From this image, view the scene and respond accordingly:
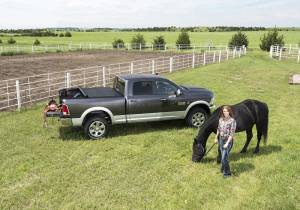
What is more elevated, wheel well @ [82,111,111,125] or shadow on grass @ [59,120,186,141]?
wheel well @ [82,111,111,125]

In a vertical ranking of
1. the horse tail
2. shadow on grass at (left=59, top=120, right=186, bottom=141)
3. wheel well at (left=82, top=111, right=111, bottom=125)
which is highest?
the horse tail

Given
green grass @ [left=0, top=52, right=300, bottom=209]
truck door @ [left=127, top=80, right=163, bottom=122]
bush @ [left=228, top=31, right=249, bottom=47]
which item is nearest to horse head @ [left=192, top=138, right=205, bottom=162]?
green grass @ [left=0, top=52, right=300, bottom=209]

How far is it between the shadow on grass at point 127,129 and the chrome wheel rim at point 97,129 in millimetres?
299

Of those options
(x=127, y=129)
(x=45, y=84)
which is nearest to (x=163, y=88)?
(x=127, y=129)

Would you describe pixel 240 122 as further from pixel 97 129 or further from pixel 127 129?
pixel 97 129

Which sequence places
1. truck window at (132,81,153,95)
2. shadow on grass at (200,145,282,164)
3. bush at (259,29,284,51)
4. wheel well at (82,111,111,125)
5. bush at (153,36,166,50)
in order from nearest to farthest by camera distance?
shadow on grass at (200,145,282,164), wheel well at (82,111,111,125), truck window at (132,81,153,95), bush at (259,29,284,51), bush at (153,36,166,50)

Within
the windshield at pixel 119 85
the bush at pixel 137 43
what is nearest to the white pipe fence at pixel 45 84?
the windshield at pixel 119 85

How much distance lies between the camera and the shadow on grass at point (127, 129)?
9.46 metres

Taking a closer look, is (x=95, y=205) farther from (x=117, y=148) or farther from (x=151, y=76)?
(x=151, y=76)

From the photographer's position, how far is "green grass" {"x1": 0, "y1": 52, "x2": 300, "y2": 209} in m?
5.93

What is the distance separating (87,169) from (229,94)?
9.63m

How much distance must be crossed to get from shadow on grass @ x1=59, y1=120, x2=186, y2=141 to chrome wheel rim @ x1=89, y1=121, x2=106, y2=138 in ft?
0.98

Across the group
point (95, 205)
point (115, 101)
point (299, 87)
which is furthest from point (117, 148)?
point (299, 87)

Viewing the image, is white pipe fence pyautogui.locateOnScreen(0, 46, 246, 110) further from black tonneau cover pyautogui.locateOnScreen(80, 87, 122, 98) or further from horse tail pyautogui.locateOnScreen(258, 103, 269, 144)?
horse tail pyautogui.locateOnScreen(258, 103, 269, 144)
